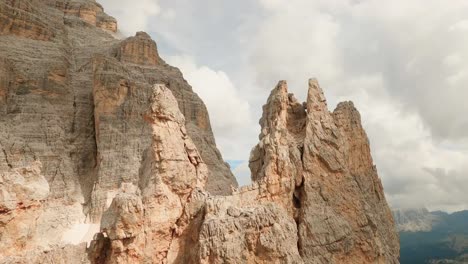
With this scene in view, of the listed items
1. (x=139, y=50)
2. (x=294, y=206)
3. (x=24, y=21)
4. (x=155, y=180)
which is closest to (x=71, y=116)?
(x=24, y=21)

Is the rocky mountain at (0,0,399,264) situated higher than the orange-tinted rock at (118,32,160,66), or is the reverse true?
the orange-tinted rock at (118,32,160,66)

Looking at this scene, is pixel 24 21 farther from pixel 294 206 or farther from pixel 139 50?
pixel 294 206

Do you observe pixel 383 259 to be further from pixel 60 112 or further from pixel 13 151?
pixel 60 112

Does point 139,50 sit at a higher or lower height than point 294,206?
higher

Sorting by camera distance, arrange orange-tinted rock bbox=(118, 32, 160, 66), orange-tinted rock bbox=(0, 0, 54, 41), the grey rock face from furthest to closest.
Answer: orange-tinted rock bbox=(118, 32, 160, 66) < orange-tinted rock bbox=(0, 0, 54, 41) < the grey rock face

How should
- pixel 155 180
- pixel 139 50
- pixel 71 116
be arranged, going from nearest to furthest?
pixel 155 180
pixel 71 116
pixel 139 50

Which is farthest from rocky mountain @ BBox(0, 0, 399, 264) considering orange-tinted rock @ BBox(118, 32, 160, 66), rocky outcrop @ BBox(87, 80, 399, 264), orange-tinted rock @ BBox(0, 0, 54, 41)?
orange-tinted rock @ BBox(118, 32, 160, 66)

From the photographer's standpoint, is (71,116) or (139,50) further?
(139,50)

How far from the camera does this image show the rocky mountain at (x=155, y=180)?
69.4 feet

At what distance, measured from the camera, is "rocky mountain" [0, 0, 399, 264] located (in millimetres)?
21156

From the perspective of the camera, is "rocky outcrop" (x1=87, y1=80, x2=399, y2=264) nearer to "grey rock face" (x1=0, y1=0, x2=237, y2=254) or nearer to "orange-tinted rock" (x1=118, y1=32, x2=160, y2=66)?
"grey rock face" (x1=0, y1=0, x2=237, y2=254)

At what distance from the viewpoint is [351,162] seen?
2831 centimetres

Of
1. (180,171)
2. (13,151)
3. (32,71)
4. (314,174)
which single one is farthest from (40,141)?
(314,174)

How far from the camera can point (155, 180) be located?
22.5 metres
